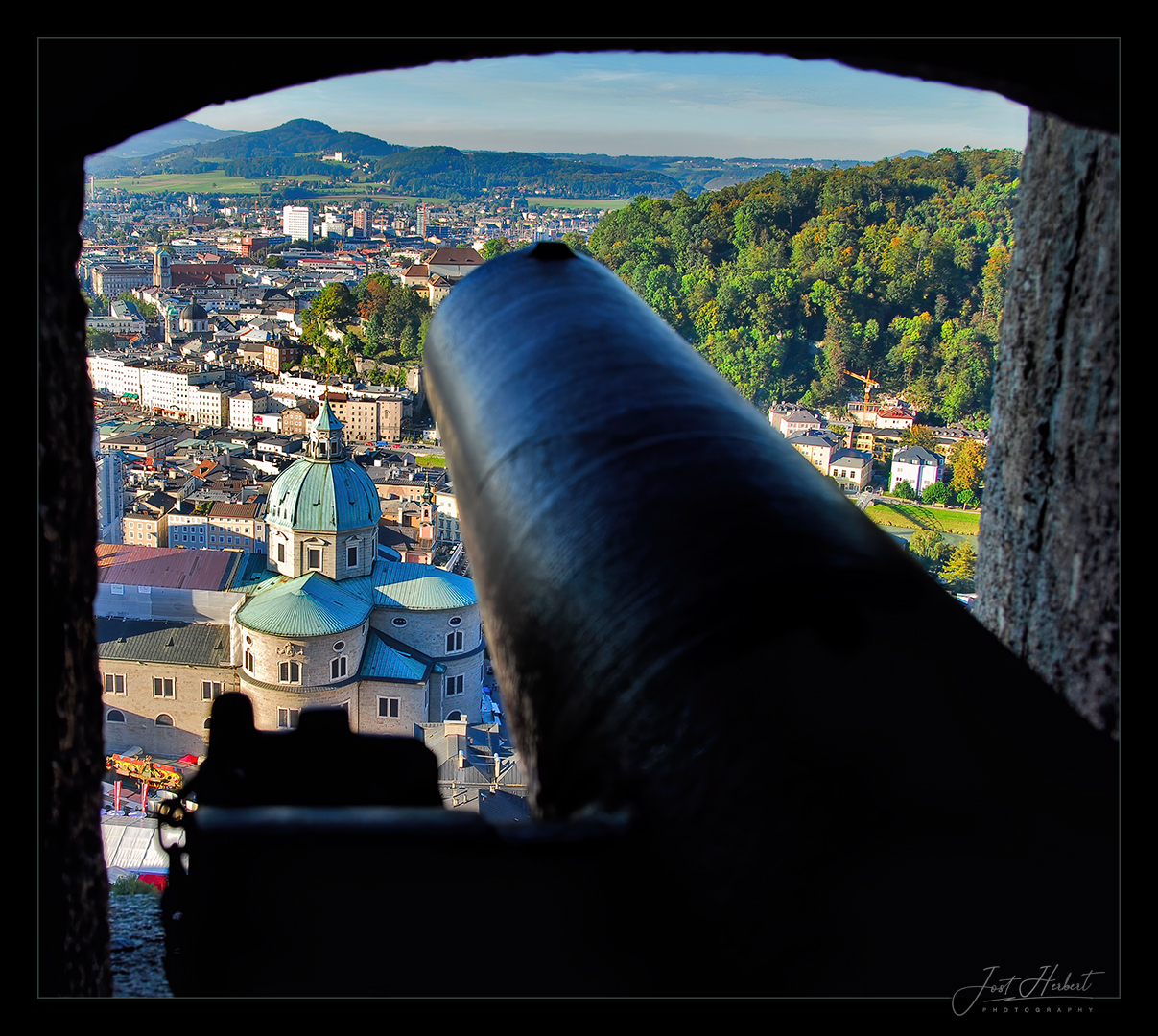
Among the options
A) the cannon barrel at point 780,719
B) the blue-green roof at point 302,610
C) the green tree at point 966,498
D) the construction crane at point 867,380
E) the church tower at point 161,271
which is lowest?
the blue-green roof at point 302,610

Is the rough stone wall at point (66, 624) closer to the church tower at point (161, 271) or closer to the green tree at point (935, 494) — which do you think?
the green tree at point (935, 494)

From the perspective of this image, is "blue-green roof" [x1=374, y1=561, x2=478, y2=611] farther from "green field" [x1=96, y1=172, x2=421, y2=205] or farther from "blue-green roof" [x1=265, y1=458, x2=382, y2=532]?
"green field" [x1=96, y1=172, x2=421, y2=205]

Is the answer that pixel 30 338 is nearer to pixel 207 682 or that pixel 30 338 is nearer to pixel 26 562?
pixel 26 562

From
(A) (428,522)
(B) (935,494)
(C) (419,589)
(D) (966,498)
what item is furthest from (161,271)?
(C) (419,589)

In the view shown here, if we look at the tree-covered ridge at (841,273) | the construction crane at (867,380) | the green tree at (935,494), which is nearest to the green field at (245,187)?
the tree-covered ridge at (841,273)

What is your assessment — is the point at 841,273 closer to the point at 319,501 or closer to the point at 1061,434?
the point at 319,501

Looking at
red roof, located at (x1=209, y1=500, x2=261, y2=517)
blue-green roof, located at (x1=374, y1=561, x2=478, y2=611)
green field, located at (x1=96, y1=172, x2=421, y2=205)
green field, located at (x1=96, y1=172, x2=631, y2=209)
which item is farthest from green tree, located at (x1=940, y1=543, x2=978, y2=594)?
green field, located at (x1=96, y1=172, x2=421, y2=205)
